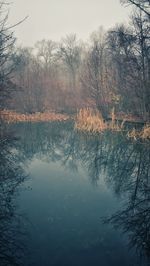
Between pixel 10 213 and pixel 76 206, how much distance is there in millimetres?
1341

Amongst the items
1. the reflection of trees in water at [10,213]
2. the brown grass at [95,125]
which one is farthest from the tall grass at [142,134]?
the reflection of trees in water at [10,213]

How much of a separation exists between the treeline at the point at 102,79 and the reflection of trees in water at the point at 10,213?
3163 mm

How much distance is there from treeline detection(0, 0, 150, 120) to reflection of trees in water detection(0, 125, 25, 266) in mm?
3163

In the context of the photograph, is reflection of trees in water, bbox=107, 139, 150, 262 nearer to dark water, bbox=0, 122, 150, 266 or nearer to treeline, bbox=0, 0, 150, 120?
dark water, bbox=0, 122, 150, 266

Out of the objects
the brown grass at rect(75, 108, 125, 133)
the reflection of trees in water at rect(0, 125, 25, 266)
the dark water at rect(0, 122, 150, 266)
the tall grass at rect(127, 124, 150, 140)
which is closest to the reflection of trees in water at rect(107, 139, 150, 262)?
the dark water at rect(0, 122, 150, 266)

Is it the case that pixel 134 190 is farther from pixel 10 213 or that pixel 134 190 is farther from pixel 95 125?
pixel 95 125

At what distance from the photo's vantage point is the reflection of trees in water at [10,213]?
3783mm

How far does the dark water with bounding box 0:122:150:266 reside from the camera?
3.87 m

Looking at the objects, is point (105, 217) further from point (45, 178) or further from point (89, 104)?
point (89, 104)

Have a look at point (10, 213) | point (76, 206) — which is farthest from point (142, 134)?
point (10, 213)

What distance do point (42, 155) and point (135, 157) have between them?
3.49 m

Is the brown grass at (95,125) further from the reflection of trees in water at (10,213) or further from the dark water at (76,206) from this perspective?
the reflection of trees in water at (10,213)

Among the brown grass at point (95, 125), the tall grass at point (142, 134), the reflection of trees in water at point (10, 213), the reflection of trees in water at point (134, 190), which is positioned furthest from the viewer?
the brown grass at point (95, 125)

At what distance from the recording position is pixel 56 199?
6.05 metres
